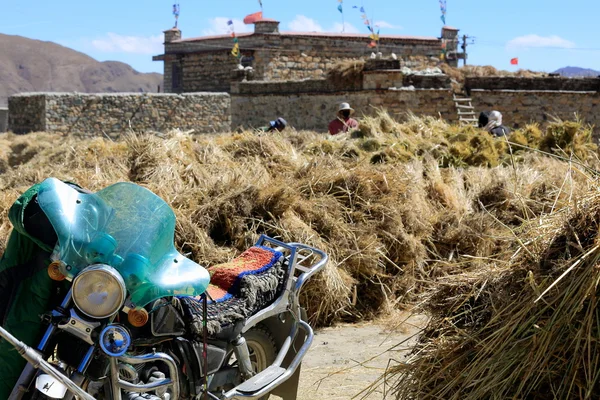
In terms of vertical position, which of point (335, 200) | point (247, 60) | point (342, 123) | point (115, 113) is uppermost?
point (247, 60)

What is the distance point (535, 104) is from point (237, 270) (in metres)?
18.1

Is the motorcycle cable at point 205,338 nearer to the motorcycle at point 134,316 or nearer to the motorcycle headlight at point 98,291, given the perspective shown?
the motorcycle at point 134,316

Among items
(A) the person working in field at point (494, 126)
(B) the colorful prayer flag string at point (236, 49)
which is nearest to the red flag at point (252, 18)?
(B) the colorful prayer flag string at point (236, 49)

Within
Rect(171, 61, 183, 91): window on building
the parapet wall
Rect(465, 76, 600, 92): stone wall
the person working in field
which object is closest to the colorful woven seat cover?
the person working in field

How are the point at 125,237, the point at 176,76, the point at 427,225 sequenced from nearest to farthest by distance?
the point at 125,237 → the point at 427,225 → the point at 176,76

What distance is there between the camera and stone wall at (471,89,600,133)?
2109 cm

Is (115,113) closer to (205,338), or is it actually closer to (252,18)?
(252,18)

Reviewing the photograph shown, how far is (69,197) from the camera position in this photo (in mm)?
3578

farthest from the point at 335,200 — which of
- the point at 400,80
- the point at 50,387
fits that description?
the point at 400,80

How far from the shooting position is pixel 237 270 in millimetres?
4477

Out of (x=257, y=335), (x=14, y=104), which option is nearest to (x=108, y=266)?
(x=257, y=335)

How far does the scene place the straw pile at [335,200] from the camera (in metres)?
6.88

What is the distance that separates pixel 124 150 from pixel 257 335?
431cm

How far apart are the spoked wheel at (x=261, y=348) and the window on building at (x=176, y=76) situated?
103 ft
